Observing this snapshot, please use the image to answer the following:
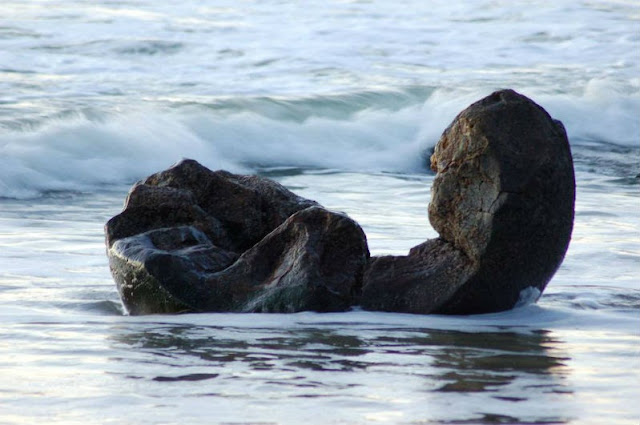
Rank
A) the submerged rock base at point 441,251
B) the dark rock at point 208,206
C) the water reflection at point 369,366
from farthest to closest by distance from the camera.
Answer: the dark rock at point 208,206, the submerged rock base at point 441,251, the water reflection at point 369,366

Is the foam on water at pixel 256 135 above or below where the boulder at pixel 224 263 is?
above

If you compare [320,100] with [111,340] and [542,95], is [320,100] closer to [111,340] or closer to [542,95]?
[542,95]

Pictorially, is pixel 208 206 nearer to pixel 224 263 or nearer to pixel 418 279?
pixel 224 263

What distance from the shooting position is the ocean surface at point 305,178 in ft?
10.5

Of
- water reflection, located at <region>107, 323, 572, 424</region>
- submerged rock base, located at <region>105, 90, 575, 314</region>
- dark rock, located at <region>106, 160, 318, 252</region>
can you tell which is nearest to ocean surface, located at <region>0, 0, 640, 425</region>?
water reflection, located at <region>107, 323, 572, 424</region>

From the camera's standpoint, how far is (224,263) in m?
4.63

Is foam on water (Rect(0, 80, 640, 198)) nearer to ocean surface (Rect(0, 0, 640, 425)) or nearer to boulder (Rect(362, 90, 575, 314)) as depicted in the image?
ocean surface (Rect(0, 0, 640, 425))

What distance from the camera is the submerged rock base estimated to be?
174 inches

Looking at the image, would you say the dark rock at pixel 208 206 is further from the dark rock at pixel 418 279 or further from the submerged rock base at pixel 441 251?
the dark rock at pixel 418 279

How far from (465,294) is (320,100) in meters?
9.23

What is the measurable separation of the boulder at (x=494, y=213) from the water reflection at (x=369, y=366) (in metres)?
0.32

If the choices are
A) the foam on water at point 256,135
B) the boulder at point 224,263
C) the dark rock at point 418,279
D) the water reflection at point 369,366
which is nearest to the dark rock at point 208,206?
the boulder at point 224,263

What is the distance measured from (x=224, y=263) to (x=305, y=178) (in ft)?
18.6

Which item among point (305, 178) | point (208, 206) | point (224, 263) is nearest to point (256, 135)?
point (305, 178)
